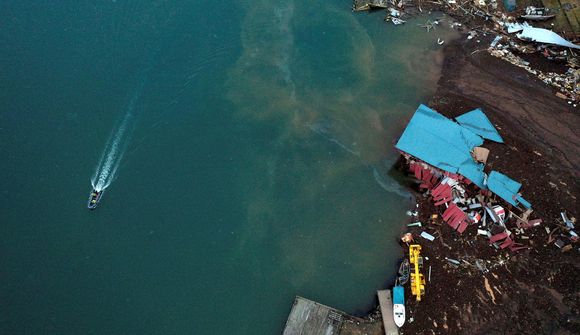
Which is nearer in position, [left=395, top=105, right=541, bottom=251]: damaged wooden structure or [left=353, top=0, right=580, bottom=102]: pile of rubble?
[left=395, top=105, right=541, bottom=251]: damaged wooden structure

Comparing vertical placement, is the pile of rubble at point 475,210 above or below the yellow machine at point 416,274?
above

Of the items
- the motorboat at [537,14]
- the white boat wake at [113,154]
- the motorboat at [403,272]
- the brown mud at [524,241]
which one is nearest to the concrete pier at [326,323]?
the brown mud at [524,241]

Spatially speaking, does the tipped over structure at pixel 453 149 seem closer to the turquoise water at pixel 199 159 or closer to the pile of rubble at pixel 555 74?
the turquoise water at pixel 199 159

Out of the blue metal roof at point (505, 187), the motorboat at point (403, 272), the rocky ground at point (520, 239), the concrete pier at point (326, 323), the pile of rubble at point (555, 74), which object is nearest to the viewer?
the rocky ground at point (520, 239)

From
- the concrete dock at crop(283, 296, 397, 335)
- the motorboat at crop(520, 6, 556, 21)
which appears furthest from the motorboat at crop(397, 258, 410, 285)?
the motorboat at crop(520, 6, 556, 21)

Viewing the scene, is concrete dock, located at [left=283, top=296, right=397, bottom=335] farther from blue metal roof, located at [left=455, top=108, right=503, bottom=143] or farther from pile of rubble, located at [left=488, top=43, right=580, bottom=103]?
pile of rubble, located at [left=488, top=43, right=580, bottom=103]

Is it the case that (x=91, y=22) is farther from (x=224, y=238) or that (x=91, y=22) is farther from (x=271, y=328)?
(x=271, y=328)

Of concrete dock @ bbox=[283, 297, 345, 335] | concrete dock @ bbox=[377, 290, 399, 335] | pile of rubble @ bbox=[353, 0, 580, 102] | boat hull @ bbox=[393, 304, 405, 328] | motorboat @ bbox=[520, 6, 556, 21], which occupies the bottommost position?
concrete dock @ bbox=[283, 297, 345, 335]
